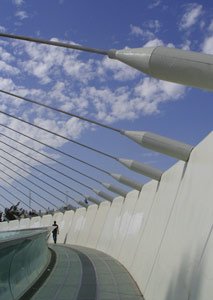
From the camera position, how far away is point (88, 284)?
14578 mm

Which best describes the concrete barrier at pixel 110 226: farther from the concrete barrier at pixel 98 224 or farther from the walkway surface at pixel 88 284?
the walkway surface at pixel 88 284

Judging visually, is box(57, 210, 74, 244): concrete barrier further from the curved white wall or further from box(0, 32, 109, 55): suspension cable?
box(0, 32, 109, 55): suspension cable

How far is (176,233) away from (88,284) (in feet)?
14.7

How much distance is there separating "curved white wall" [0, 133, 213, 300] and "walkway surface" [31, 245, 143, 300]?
1.31 feet

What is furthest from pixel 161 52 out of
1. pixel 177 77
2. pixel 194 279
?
pixel 194 279

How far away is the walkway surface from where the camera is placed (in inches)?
490

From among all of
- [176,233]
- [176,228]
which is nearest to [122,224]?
[176,228]

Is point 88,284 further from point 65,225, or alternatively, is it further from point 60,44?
point 65,225

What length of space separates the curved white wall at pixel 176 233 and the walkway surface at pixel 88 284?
400 mm

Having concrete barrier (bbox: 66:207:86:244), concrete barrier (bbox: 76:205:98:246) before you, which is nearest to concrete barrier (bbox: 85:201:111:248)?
concrete barrier (bbox: 76:205:98:246)

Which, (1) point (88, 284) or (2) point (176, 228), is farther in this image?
(1) point (88, 284)

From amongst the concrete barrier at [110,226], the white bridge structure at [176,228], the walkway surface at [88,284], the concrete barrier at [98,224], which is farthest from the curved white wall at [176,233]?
the concrete barrier at [98,224]

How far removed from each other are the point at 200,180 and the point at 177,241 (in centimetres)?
128

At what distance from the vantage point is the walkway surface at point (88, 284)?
12.4 metres
